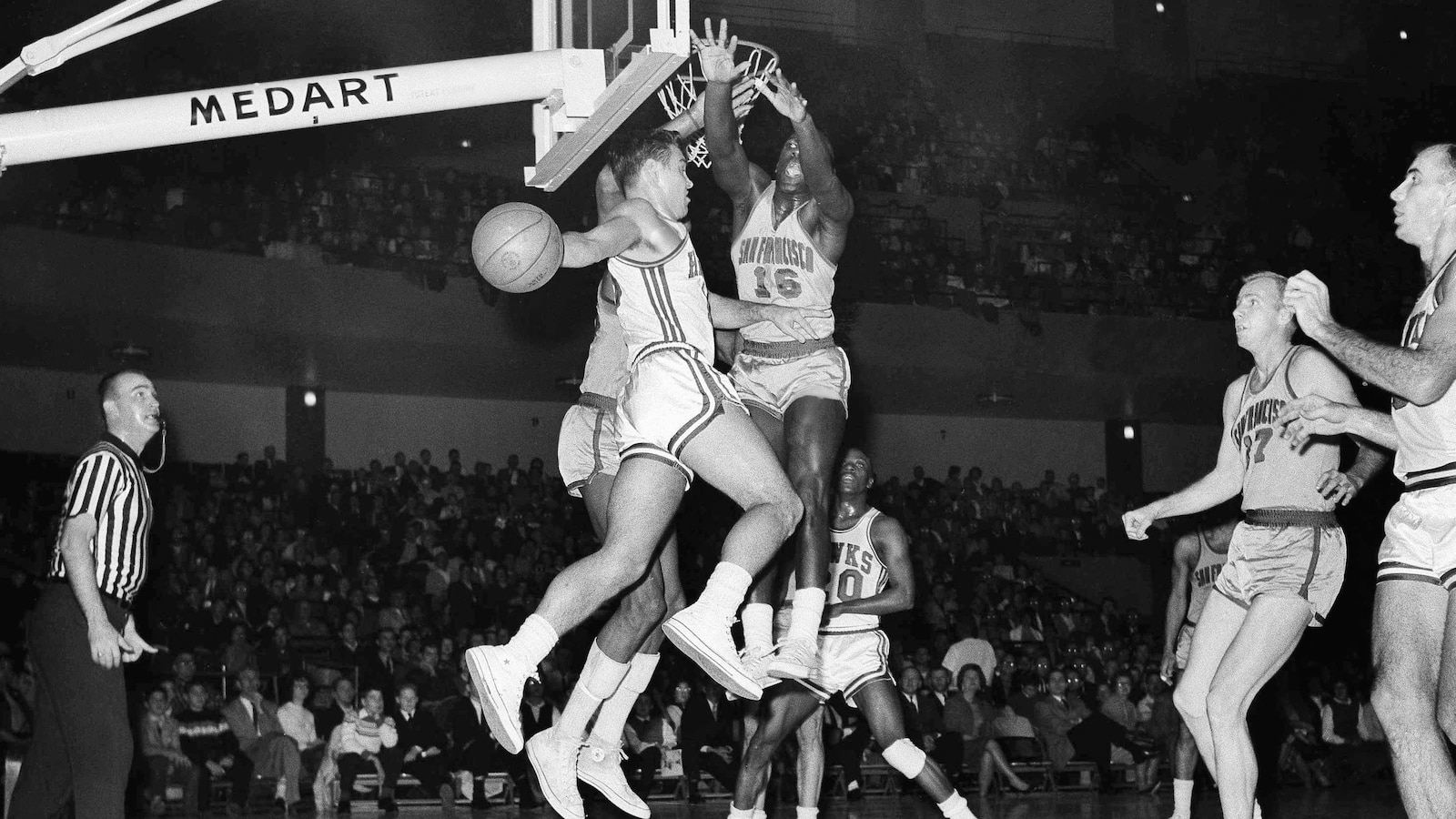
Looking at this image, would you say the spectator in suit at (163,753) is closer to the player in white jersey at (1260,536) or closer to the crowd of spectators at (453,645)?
the crowd of spectators at (453,645)

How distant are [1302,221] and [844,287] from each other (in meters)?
10.7

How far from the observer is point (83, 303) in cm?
1722

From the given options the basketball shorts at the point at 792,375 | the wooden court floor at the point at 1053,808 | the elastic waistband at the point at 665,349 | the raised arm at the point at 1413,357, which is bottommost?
the wooden court floor at the point at 1053,808

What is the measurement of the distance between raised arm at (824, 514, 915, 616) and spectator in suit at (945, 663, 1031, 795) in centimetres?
538

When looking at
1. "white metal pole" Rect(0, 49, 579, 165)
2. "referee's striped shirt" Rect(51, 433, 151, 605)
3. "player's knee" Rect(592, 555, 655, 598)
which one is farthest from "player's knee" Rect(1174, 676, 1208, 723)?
"referee's striped shirt" Rect(51, 433, 151, 605)

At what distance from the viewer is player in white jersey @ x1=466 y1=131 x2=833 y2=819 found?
18.1ft

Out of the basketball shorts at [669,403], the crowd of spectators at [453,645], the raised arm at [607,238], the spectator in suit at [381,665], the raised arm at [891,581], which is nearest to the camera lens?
the raised arm at [607,238]

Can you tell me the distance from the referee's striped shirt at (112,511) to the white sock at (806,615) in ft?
10.2

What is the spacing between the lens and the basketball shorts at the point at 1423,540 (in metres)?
5.09

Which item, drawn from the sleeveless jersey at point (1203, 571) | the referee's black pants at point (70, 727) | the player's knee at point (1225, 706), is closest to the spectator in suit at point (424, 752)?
the referee's black pants at point (70, 727)

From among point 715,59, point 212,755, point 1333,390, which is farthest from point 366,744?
point 1333,390

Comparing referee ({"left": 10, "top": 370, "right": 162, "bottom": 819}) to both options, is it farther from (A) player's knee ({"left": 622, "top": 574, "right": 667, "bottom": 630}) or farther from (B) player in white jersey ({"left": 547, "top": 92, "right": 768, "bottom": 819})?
(A) player's knee ({"left": 622, "top": 574, "right": 667, "bottom": 630})

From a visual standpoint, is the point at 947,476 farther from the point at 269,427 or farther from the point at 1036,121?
the point at 269,427

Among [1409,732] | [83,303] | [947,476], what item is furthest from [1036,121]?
[1409,732]
